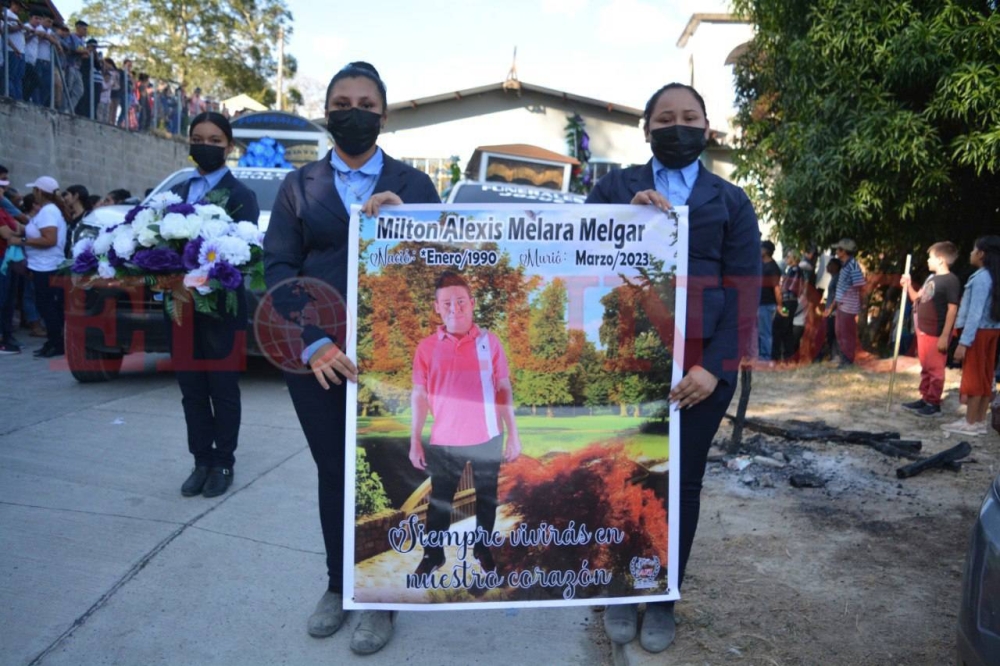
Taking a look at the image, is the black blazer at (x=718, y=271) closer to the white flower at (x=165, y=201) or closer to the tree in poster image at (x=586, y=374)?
the tree in poster image at (x=586, y=374)

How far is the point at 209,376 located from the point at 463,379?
2.46 m

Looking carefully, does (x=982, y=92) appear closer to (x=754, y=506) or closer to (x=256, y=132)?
(x=754, y=506)

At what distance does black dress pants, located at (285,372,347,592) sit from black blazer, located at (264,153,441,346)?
23cm

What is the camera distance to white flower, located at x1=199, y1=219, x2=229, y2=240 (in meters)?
4.57

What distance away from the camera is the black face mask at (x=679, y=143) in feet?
10.0

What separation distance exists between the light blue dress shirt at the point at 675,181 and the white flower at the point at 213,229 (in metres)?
2.59

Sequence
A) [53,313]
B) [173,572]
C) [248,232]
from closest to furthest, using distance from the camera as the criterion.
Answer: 1. [173,572]
2. [248,232]
3. [53,313]

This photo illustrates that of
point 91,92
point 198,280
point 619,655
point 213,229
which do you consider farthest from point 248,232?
point 91,92

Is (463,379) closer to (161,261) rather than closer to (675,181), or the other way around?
(675,181)

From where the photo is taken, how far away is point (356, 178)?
10.4 ft

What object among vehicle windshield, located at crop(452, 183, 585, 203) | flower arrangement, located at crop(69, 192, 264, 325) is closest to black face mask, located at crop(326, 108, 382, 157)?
flower arrangement, located at crop(69, 192, 264, 325)

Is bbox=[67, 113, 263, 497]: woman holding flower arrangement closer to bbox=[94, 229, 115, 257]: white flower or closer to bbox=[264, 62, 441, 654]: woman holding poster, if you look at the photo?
bbox=[94, 229, 115, 257]: white flower

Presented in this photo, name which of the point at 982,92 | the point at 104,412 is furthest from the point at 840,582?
the point at 982,92

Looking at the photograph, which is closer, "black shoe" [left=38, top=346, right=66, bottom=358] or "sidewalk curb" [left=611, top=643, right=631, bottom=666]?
"sidewalk curb" [left=611, top=643, right=631, bottom=666]
